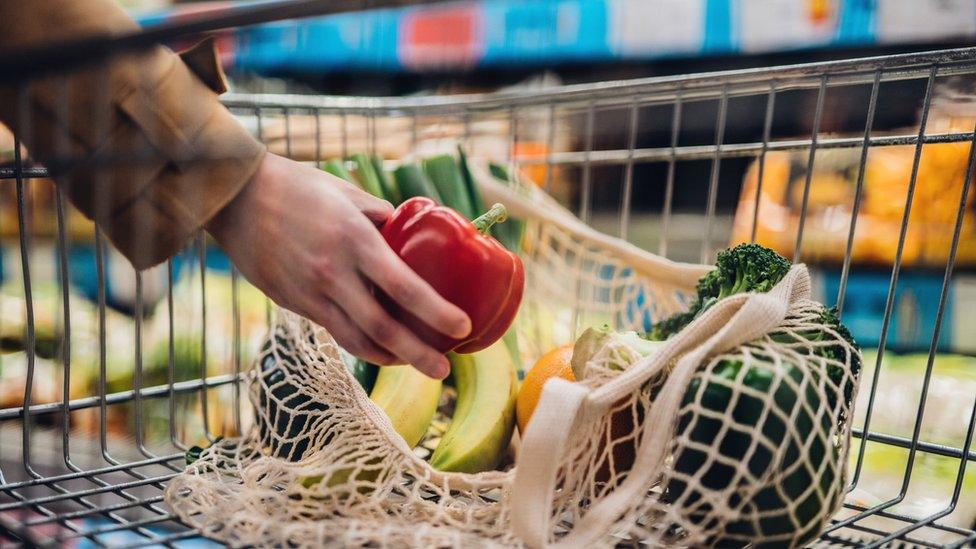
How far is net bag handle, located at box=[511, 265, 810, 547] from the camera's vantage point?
22.5 inches

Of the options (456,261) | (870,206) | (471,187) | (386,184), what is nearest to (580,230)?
(471,187)

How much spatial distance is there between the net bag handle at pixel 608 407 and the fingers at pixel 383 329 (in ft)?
0.33

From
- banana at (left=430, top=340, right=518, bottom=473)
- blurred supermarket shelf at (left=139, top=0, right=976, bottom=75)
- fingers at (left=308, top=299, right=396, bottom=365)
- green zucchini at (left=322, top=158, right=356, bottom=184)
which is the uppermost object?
blurred supermarket shelf at (left=139, top=0, right=976, bottom=75)

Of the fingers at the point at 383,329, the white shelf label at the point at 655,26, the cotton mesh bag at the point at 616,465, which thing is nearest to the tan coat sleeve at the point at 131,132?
the fingers at the point at 383,329

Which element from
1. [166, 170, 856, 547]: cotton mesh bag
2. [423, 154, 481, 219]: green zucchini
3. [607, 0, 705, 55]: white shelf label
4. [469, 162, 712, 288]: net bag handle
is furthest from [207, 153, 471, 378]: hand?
[607, 0, 705, 55]: white shelf label

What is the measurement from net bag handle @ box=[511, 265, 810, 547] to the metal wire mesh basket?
23 cm

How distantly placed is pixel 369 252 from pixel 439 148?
37.0 inches

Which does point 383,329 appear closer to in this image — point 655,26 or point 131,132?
point 131,132

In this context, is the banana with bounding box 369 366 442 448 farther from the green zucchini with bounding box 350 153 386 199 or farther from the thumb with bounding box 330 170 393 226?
the green zucchini with bounding box 350 153 386 199

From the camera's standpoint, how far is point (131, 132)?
0.57m

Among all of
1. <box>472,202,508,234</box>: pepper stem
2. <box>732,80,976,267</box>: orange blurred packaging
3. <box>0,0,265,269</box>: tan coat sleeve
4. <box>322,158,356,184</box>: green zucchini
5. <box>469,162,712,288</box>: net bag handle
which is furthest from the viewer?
<box>732,80,976,267</box>: orange blurred packaging

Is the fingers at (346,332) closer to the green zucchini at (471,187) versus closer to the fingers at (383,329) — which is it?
the fingers at (383,329)

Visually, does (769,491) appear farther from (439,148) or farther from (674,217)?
(674,217)

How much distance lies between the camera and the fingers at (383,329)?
1.95 feet
